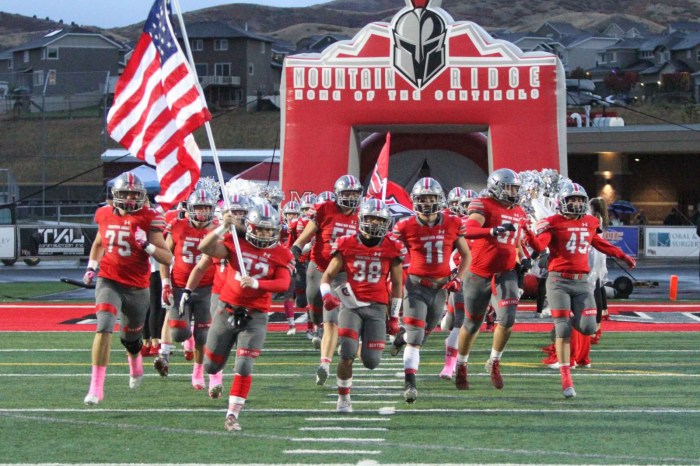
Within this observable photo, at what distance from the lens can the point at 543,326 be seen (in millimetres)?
16891

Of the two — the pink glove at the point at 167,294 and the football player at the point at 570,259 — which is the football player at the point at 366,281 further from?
the pink glove at the point at 167,294

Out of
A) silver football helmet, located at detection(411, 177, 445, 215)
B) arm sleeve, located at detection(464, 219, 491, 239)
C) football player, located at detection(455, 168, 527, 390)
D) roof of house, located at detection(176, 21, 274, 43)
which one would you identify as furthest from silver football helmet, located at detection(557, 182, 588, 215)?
roof of house, located at detection(176, 21, 274, 43)

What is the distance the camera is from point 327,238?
12227 mm

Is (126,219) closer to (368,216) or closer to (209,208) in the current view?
(209,208)

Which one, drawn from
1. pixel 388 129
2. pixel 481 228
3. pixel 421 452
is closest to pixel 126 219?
pixel 481 228

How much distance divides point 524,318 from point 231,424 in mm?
10136

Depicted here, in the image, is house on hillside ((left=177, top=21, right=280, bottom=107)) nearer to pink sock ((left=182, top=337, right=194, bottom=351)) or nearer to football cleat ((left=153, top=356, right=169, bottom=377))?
pink sock ((left=182, top=337, right=194, bottom=351))

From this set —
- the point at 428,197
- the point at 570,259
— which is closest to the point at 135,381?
the point at 428,197

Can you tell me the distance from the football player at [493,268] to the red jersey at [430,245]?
0.38m

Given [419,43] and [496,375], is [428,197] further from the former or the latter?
[419,43]

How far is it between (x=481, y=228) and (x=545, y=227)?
0.55 m

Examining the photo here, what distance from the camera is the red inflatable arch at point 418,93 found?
77.8 ft

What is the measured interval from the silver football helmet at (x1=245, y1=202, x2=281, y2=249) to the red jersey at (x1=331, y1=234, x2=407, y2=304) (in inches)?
33.9

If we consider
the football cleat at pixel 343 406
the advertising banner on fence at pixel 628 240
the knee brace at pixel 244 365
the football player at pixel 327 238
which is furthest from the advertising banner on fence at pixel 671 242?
the knee brace at pixel 244 365
